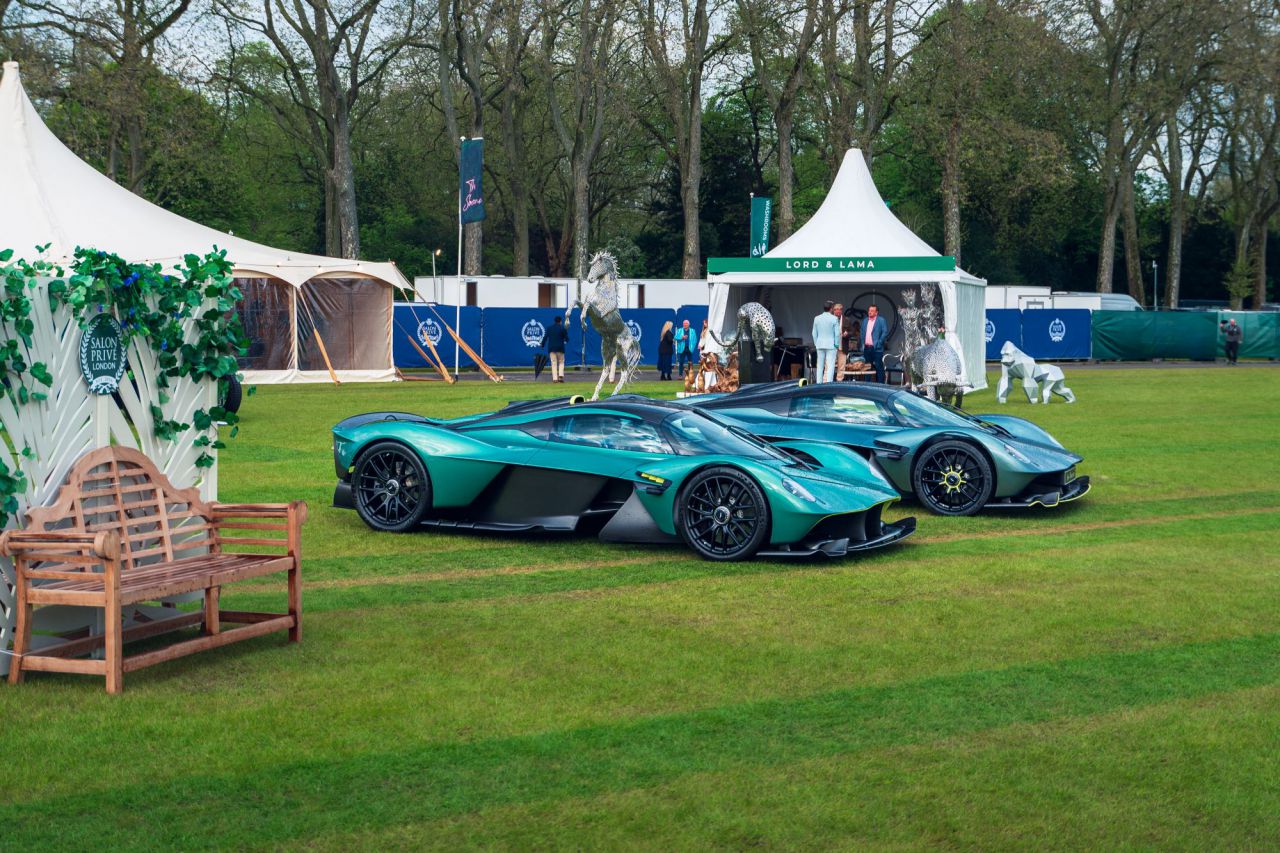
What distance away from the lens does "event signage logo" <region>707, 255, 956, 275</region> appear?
30062mm

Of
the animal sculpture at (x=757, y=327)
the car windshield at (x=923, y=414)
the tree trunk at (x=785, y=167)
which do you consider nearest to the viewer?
the car windshield at (x=923, y=414)

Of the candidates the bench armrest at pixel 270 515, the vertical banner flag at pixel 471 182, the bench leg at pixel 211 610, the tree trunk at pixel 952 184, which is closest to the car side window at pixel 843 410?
the bench armrest at pixel 270 515

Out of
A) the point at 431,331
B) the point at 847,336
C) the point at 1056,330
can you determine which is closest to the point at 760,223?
the point at 431,331

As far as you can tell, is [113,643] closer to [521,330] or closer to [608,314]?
[608,314]

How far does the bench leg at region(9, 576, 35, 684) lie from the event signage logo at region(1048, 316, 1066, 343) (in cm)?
4776

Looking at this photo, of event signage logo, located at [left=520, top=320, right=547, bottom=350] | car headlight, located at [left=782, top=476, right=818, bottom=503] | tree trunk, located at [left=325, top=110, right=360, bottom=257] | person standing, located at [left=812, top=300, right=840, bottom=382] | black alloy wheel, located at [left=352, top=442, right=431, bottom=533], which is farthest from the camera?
tree trunk, located at [left=325, top=110, right=360, bottom=257]

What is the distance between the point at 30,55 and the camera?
39.2 metres

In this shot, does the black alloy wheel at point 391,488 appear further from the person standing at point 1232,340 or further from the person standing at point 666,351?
the person standing at point 1232,340

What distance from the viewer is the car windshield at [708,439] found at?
11109 mm

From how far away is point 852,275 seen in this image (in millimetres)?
29953

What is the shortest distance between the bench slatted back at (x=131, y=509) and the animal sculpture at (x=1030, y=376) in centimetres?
2280

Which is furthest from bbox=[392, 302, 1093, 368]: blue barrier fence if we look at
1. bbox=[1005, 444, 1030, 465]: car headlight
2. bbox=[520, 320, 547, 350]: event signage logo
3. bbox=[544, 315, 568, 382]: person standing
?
bbox=[1005, 444, 1030, 465]: car headlight

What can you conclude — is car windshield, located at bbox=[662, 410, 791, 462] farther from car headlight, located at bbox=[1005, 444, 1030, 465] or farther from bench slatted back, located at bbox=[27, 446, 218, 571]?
bench slatted back, located at bbox=[27, 446, 218, 571]

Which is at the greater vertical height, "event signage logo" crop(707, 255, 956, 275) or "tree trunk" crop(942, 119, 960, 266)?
"tree trunk" crop(942, 119, 960, 266)
